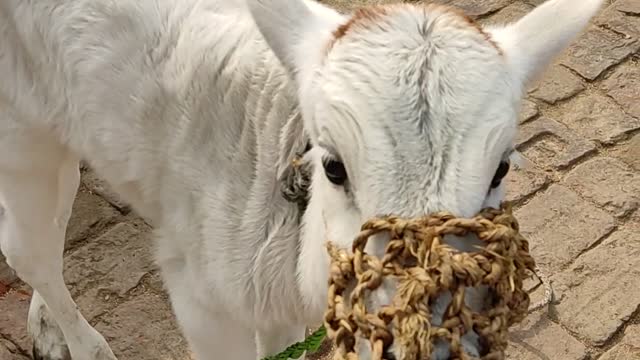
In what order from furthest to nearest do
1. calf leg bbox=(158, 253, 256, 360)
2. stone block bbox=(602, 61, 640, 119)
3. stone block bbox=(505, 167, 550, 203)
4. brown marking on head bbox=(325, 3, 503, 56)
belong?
stone block bbox=(602, 61, 640, 119) < stone block bbox=(505, 167, 550, 203) < calf leg bbox=(158, 253, 256, 360) < brown marking on head bbox=(325, 3, 503, 56)

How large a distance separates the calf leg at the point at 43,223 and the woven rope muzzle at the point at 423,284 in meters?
1.57

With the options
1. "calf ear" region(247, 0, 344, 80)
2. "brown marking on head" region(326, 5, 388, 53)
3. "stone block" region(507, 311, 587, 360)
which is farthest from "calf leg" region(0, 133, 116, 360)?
"stone block" region(507, 311, 587, 360)

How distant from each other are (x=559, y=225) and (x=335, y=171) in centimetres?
252

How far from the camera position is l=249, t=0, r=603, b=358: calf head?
1.96 metres

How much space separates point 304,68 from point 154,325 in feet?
6.71

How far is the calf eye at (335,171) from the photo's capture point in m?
2.09

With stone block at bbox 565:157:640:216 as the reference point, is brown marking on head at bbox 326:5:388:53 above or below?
above

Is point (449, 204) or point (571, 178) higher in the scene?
point (449, 204)

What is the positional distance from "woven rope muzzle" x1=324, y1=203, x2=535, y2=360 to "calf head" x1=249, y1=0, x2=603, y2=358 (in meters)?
0.03

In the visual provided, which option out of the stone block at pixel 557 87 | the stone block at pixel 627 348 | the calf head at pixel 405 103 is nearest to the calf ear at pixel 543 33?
the calf head at pixel 405 103

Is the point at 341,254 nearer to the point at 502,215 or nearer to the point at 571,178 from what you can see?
the point at 502,215

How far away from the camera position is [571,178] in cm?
464

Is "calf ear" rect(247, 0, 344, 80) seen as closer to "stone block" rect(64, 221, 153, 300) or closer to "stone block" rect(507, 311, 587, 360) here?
"stone block" rect(507, 311, 587, 360)

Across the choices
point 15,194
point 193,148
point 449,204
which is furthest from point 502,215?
point 15,194
